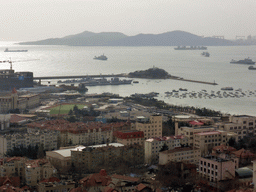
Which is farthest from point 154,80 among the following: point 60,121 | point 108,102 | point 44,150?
point 44,150

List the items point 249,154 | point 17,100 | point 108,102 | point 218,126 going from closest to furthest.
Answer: point 249,154 < point 218,126 < point 17,100 < point 108,102

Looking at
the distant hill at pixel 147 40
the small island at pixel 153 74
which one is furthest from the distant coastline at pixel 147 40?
the small island at pixel 153 74

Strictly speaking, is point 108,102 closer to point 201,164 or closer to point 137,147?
point 137,147

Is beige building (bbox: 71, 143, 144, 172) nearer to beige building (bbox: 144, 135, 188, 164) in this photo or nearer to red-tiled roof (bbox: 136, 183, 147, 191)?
beige building (bbox: 144, 135, 188, 164)

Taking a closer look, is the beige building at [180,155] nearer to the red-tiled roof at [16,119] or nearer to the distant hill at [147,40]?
the red-tiled roof at [16,119]

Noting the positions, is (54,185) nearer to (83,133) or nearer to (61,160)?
(61,160)

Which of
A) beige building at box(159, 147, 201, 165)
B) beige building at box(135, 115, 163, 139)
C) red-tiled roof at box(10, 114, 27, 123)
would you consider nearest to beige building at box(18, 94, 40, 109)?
red-tiled roof at box(10, 114, 27, 123)
